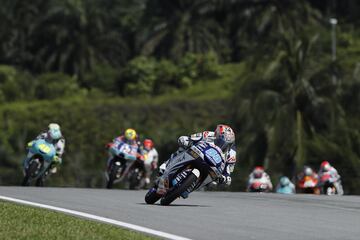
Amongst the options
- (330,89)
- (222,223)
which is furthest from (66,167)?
(222,223)

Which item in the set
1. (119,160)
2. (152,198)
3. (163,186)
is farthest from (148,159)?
(163,186)

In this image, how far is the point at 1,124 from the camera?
220 ft

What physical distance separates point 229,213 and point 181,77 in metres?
59.1

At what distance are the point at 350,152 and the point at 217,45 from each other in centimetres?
3501

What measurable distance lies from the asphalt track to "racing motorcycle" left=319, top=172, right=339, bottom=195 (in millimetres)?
6858

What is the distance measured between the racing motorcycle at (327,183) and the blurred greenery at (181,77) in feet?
44.0

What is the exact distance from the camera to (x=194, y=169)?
16.0 meters

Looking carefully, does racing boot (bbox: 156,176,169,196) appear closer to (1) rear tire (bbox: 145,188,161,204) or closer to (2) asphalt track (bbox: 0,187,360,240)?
(1) rear tire (bbox: 145,188,161,204)

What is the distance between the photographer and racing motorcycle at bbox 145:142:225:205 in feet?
52.1

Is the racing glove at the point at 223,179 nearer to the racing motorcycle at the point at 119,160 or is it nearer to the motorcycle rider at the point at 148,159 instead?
the racing motorcycle at the point at 119,160

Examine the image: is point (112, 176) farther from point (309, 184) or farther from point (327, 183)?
point (309, 184)

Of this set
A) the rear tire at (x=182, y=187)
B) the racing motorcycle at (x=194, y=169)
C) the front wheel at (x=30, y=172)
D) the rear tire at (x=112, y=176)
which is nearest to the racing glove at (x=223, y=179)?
the racing motorcycle at (x=194, y=169)

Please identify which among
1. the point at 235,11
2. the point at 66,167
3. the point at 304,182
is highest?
the point at 235,11

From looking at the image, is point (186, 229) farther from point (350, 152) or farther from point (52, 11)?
point (52, 11)
